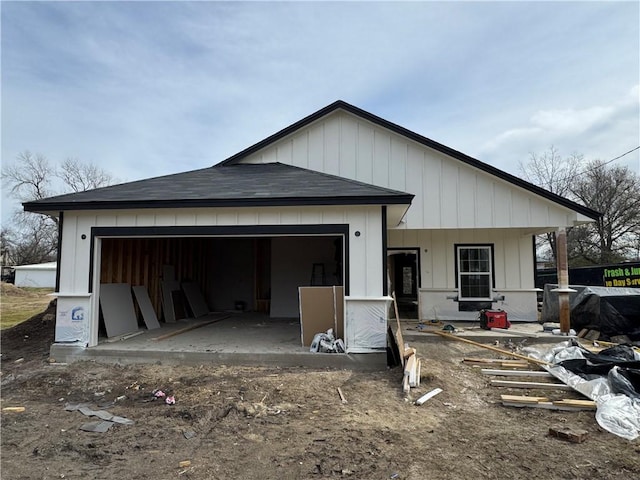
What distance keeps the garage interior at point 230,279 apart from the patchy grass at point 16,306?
6.40 meters

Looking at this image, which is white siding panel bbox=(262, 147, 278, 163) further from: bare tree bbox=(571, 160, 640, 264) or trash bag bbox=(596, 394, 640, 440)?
bare tree bbox=(571, 160, 640, 264)

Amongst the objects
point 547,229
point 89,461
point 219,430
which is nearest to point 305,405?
point 219,430

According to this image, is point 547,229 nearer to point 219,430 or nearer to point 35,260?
point 219,430

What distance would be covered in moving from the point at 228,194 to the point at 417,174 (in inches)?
205

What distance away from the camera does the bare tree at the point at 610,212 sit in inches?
1092

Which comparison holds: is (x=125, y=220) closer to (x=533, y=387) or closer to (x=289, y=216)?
(x=289, y=216)

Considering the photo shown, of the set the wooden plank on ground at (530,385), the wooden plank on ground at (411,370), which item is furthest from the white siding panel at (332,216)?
the wooden plank on ground at (530,385)

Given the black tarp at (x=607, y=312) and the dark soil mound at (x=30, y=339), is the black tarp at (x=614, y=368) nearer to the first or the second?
the black tarp at (x=607, y=312)

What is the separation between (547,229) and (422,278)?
3385mm

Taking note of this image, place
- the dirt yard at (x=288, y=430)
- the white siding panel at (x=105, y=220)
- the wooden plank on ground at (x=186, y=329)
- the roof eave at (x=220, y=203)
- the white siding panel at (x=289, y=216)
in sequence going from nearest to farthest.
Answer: the dirt yard at (x=288, y=430) → the roof eave at (x=220, y=203) → the white siding panel at (x=289, y=216) → the white siding panel at (x=105, y=220) → the wooden plank on ground at (x=186, y=329)

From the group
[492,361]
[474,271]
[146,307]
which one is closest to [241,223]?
[146,307]

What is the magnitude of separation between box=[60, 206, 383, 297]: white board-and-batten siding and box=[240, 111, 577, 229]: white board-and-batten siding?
10.7 ft

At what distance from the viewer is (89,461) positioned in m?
3.58

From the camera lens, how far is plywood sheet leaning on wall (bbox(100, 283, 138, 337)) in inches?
324
